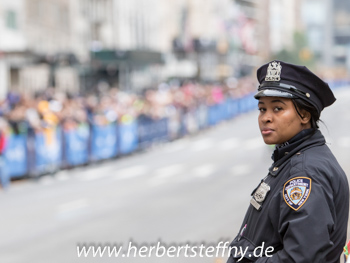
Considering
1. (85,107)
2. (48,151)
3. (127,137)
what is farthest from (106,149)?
(48,151)

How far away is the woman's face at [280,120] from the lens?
297cm

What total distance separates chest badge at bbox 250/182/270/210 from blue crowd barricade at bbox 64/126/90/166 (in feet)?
53.1

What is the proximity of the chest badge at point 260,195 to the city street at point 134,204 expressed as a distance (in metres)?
5.60

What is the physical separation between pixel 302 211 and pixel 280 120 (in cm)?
44

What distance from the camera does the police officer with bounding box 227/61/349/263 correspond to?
2691 millimetres

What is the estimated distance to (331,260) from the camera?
2.90 meters

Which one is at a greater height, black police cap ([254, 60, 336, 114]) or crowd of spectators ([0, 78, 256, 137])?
black police cap ([254, 60, 336, 114])

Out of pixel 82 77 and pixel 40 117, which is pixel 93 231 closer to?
pixel 40 117

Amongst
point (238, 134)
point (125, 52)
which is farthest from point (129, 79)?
point (238, 134)

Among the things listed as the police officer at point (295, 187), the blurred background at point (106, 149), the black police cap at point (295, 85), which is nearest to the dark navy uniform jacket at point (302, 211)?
the police officer at point (295, 187)

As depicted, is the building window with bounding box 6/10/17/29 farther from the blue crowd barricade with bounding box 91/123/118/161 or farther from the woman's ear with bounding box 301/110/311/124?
the woman's ear with bounding box 301/110/311/124

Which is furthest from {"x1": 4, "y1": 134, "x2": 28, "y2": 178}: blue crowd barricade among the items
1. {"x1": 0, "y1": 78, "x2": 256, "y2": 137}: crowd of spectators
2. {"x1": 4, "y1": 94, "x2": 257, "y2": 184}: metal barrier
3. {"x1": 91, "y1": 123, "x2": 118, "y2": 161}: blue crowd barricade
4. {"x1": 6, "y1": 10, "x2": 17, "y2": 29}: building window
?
{"x1": 6, "y1": 10, "x2": 17, "y2": 29}: building window

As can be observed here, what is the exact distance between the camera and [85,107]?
2106 cm

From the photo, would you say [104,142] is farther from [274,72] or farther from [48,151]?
[274,72]
